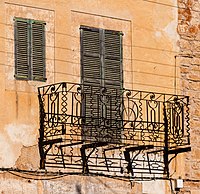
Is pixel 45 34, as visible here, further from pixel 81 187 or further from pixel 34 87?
pixel 81 187

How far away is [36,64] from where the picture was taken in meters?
19.8

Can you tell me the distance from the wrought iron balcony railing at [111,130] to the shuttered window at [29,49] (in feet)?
1.07

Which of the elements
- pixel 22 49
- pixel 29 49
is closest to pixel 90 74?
pixel 29 49

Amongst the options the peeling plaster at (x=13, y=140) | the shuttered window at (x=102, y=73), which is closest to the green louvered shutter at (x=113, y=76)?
the shuttered window at (x=102, y=73)

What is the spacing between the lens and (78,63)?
2027 cm

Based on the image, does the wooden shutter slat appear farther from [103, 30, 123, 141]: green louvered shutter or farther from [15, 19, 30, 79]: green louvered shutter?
[103, 30, 123, 141]: green louvered shutter

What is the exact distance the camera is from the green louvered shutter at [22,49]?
64.0 feet

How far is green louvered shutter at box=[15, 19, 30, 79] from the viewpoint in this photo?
19.5m

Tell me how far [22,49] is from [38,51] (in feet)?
1.02

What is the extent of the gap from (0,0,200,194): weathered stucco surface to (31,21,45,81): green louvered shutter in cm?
11

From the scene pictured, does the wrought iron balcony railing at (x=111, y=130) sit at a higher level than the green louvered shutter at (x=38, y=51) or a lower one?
lower

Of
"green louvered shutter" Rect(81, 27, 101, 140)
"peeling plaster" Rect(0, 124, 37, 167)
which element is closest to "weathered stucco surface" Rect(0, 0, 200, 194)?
"peeling plaster" Rect(0, 124, 37, 167)

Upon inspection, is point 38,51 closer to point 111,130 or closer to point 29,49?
point 29,49

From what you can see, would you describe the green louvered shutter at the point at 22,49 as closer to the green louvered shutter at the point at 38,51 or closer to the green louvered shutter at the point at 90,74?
the green louvered shutter at the point at 38,51
